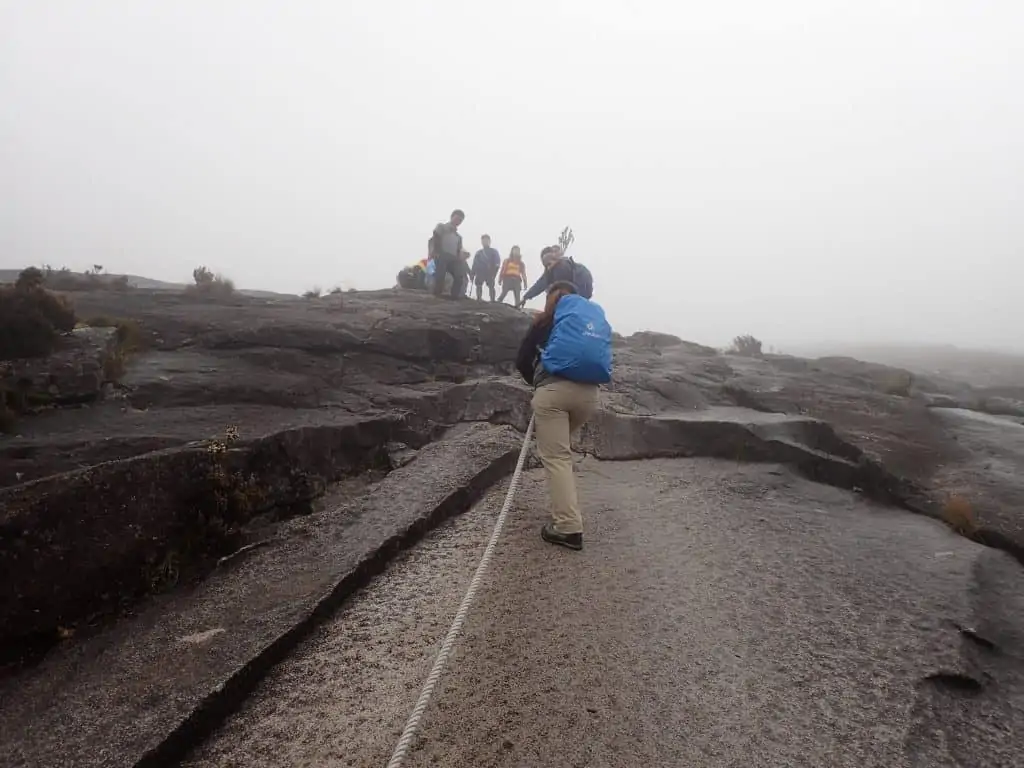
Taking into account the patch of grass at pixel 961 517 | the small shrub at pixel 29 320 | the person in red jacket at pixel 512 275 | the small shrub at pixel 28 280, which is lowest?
the patch of grass at pixel 961 517

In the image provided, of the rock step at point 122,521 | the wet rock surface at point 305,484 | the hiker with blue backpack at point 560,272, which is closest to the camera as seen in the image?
the wet rock surface at point 305,484

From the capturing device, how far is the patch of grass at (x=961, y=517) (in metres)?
5.91

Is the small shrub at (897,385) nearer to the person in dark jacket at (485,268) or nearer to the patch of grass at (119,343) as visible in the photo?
the person in dark jacket at (485,268)

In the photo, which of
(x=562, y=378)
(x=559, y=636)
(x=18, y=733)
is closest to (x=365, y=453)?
(x=562, y=378)

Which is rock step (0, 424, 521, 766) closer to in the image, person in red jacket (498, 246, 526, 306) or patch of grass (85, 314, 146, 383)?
patch of grass (85, 314, 146, 383)

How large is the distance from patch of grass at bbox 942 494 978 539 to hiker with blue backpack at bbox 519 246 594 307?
4.68m

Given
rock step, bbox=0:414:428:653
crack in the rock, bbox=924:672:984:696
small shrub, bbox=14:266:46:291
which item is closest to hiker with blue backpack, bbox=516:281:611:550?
rock step, bbox=0:414:428:653

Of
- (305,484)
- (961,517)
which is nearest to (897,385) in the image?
(961,517)

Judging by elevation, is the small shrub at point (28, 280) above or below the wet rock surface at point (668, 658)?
above

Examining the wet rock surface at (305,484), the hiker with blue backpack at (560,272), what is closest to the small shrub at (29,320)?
the wet rock surface at (305,484)

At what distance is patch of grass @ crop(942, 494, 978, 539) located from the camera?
5.91 metres

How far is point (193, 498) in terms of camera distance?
15.0 ft

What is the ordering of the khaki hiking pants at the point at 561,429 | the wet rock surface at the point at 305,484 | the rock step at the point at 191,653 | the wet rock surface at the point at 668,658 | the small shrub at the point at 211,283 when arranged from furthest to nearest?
the small shrub at the point at 211,283 < the khaki hiking pants at the point at 561,429 < the wet rock surface at the point at 305,484 < the wet rock surface at the point at 668,658 < the rock step at the point at 191,653

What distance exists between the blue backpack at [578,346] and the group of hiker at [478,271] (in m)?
0.48
